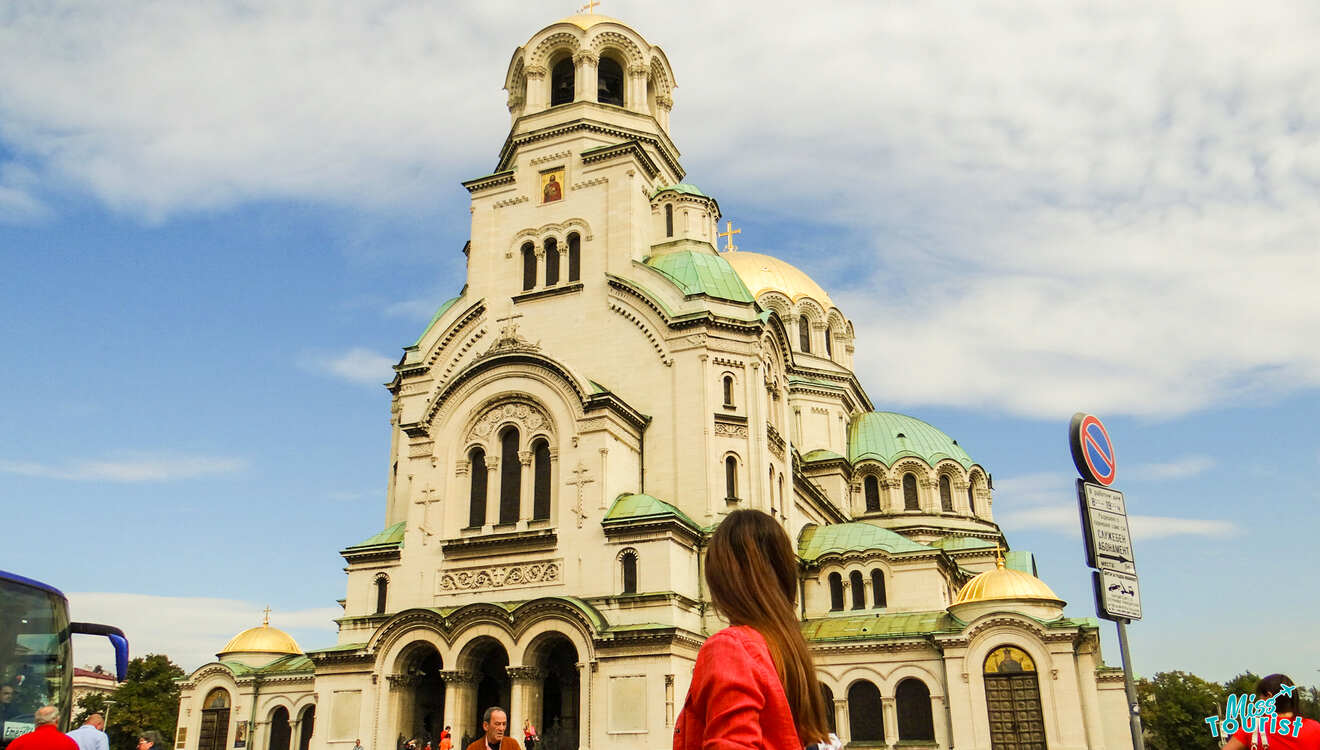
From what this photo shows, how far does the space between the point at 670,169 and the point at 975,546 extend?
19851 mm

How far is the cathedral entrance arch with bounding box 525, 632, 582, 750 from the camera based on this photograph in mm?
→ 29141

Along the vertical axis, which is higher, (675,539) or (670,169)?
(670,169)

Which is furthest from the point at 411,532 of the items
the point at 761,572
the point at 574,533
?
the point at 761,572

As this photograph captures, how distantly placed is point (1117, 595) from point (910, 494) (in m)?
37.1

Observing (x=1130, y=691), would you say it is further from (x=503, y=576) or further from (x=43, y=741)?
(x=503, y=576)

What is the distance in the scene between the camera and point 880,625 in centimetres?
3353

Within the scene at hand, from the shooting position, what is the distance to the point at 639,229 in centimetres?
3678

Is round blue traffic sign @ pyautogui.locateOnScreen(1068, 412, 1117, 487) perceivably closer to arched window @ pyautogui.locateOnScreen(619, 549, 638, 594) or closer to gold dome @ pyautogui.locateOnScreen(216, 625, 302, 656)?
arched window @ pyautogui.locateOnScreen(619, 549, 638, 594)

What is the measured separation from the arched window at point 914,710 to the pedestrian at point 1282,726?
25.0 metres

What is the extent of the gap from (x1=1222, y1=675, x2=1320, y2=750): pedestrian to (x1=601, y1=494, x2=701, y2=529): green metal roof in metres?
23.0

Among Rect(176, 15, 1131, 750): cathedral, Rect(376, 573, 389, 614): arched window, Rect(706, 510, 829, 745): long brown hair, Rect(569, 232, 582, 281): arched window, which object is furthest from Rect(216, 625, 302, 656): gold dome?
Rect(706, 510, 829, 745): long brown hair

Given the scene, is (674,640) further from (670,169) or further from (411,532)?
(670,169)

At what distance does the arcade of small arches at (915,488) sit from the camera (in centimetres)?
4728

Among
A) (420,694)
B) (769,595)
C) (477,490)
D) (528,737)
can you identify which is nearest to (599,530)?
(477,490)
